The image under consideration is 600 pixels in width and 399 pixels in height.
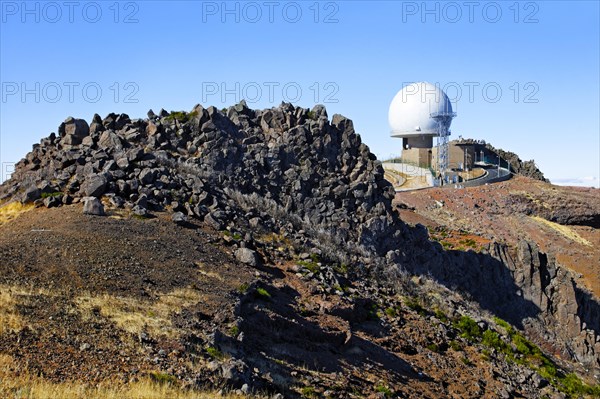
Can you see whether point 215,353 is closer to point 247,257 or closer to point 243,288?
point 243,288

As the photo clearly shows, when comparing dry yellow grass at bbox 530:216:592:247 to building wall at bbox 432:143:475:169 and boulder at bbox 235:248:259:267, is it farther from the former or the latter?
boulder at bbox 235:248:259:267

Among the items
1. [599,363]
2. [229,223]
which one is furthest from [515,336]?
[229,223]

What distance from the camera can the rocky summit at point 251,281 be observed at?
1448cm

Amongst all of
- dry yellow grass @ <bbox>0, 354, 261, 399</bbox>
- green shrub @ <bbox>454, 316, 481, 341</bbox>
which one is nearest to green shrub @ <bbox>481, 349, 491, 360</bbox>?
green shrub @ <bbox>454, 316, 481, 341</bbox>

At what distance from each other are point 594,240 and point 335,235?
4388 cm

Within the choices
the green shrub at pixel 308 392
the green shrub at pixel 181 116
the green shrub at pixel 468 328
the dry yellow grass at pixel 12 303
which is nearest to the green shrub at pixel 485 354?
the green shrub at pixel 468 328

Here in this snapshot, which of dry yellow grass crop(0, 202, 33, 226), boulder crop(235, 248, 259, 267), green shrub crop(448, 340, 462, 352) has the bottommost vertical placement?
green shrub crop(448, 340, 462, 352)

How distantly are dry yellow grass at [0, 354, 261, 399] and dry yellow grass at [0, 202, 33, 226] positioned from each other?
11.8 meters

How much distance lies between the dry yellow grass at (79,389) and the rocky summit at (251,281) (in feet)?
0.18

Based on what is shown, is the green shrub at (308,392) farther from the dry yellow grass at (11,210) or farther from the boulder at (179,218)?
the dry yellow grass at (11,210)

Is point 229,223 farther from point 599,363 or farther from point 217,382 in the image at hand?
point 599,363

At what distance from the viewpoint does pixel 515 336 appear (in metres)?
26.0

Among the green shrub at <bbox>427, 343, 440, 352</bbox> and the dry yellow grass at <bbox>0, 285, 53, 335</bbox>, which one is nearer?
the dry yellow grass at <bbox>0, 285, 53, 335</bbox>

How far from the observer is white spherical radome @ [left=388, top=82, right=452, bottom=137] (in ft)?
282
